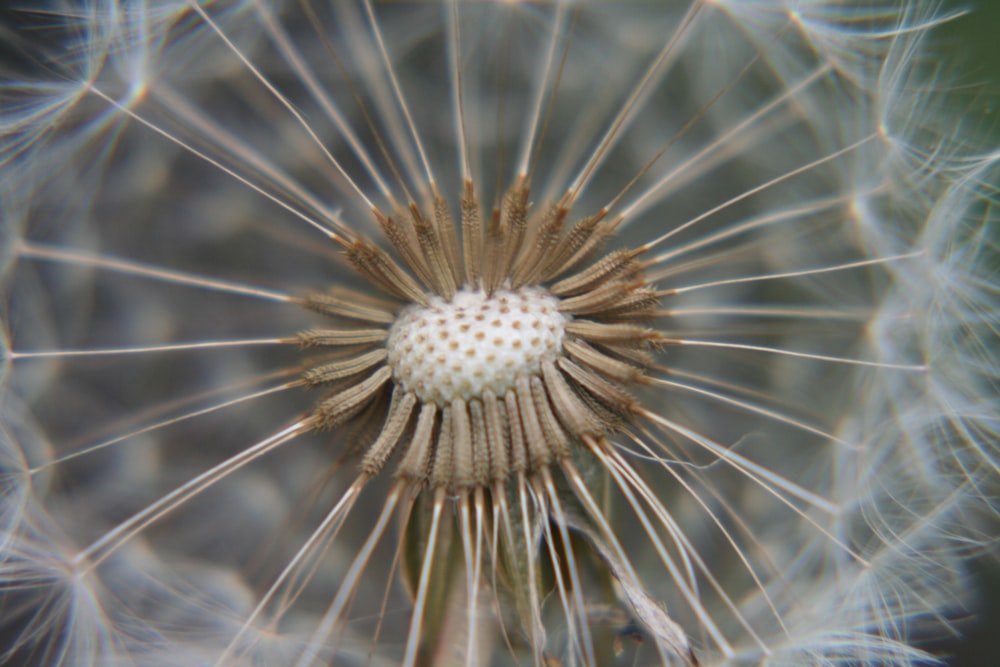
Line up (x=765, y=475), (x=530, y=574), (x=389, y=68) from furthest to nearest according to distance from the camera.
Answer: (x=389, y=68), (x=765, y=475), (x=530, y=574)

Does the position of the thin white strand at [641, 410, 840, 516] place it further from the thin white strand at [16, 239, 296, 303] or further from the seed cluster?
the thin white strand at [16, 239, 296, 303]

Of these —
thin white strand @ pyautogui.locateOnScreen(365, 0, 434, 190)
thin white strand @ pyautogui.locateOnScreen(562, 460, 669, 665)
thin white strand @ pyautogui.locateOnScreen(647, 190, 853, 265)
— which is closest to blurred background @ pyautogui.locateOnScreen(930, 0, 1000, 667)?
thin white strand @ pyautogui.locateOnScreen(647, 190, 853, 265)

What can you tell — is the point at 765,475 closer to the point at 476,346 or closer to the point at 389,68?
the point at 476,346

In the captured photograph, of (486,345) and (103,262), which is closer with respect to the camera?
(486,345)

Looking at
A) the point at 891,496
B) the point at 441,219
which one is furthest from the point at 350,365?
the point at 891,496

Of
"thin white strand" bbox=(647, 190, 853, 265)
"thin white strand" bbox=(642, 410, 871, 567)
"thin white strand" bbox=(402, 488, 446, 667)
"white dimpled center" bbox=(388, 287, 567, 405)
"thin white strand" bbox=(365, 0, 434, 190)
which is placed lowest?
"thin white strand" bbox=(402, 488, 446, 667)

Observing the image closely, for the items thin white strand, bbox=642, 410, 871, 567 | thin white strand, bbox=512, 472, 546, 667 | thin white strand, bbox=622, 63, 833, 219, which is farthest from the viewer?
thin white strand, bbox=622, 63, 833, 219

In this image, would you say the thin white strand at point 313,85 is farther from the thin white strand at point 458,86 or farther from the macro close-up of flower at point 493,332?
the thin white strand at point 458,86

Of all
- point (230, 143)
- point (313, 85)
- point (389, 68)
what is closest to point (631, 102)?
point (389, 68)

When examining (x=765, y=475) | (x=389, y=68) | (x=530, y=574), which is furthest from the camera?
(x=389, y=68)
